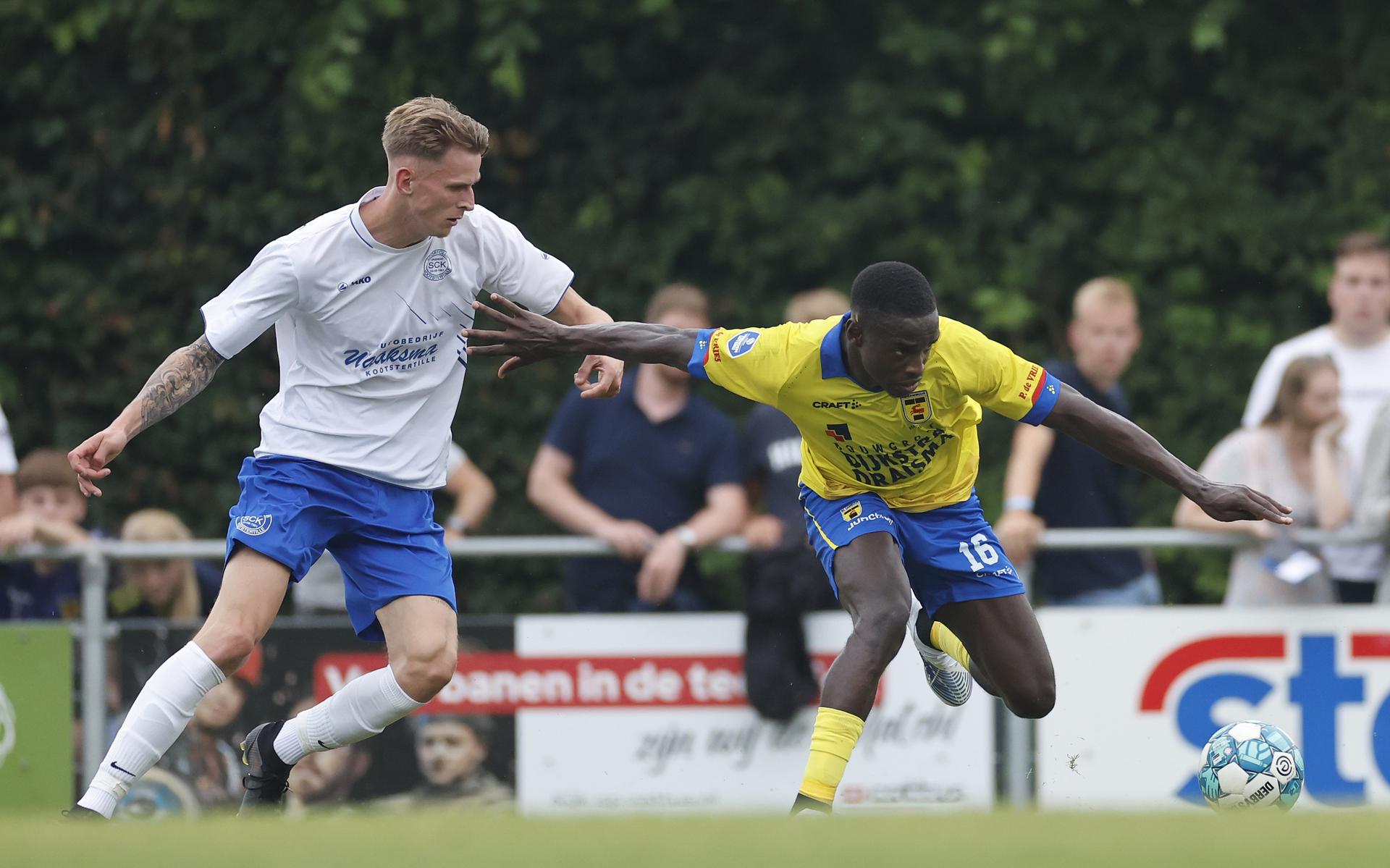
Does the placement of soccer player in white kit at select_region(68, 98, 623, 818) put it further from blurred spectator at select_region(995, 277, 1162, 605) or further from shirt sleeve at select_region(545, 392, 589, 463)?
blurred spectator at select_region(995, 277, 1162, 605)

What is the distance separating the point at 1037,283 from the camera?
11.7m

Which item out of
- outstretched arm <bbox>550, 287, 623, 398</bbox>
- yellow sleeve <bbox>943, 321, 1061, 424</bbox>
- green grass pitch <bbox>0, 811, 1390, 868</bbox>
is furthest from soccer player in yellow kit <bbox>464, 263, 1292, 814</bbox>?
green grass pitch <bbox>0, 811, 1390, 868</bbox>

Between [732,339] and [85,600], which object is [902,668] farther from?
[85,600]

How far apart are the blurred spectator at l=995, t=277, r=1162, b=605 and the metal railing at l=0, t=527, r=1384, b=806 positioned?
0.14 metres

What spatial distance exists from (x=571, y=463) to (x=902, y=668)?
1.84m

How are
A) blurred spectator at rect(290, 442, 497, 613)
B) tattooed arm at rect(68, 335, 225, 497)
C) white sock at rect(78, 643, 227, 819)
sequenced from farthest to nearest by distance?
1. blurred spectator at rect(290, 442, 497, 613)
2. white sock at rect(78, 643, 227, 819)
3. tattooed arm at rect(68, 335, 225, 497)

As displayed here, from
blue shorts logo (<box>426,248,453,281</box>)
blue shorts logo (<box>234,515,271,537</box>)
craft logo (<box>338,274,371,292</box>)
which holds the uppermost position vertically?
blue shorts logo (<box>426,248,453,281</box>)

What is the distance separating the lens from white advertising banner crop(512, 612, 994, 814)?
8680 millimetres

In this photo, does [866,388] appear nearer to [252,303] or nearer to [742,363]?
[742,363]

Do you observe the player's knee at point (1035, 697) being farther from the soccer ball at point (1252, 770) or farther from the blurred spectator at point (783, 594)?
the blurred spectator at point (783, 594)

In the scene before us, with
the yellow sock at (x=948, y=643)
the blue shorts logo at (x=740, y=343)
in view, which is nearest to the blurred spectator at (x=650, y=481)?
the yellow sock at (x=948, y=643)

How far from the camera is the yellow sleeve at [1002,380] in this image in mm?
6324

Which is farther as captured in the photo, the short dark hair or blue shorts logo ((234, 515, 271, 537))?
blue shorts logo ((234, 515, 271, 537))

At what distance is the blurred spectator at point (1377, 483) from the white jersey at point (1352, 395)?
10 centimetres
